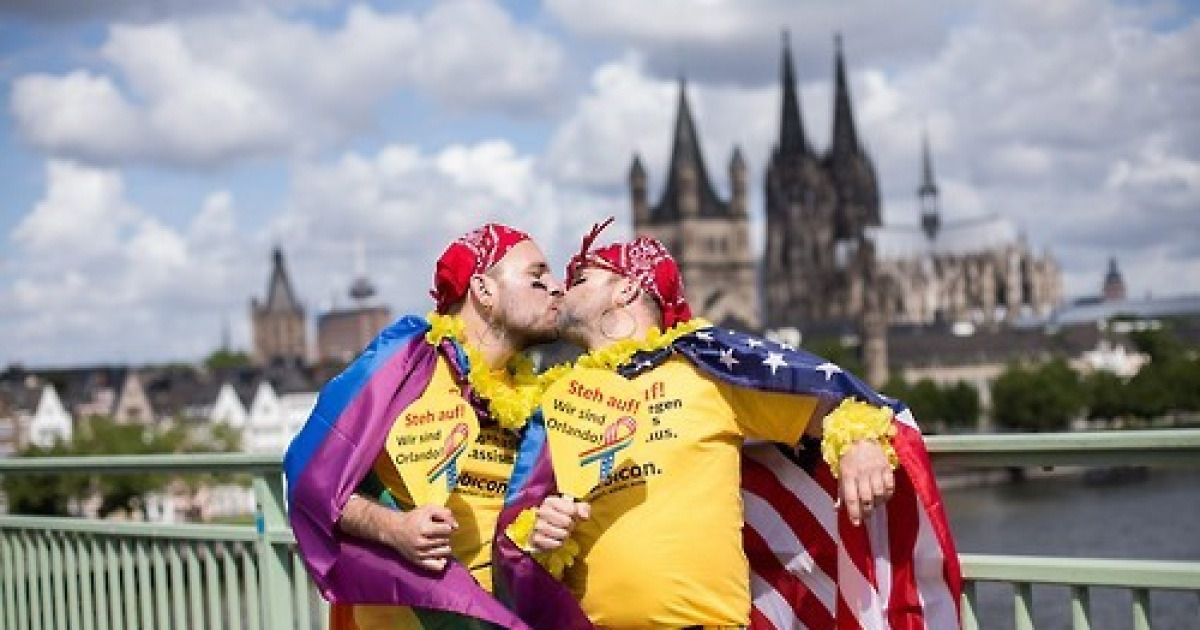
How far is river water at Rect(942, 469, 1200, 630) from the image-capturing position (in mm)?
20906

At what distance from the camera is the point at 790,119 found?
129m

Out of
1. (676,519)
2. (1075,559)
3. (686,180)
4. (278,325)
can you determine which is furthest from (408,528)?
(278,325)

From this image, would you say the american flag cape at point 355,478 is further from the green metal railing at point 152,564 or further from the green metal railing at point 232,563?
the green metal railing at point 152,564

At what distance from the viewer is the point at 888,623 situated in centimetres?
353

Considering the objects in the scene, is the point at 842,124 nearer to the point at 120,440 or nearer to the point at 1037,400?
the point at 1037,400

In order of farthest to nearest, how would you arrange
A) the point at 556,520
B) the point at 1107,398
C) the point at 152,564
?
the point at 1107,398 < the point at 152,564 < the point at 556,520

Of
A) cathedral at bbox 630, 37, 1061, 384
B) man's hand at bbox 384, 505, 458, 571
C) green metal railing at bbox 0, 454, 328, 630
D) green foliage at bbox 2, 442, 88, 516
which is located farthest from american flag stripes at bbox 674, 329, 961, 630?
cathedral at bbox 630, 37, 1061, 384

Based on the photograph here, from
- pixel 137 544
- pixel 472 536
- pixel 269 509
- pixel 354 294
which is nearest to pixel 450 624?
pixel 472 536

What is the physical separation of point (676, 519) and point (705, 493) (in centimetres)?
8

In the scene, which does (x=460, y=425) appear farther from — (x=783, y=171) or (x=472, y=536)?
(x=783, y=171)

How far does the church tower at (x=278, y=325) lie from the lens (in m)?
156

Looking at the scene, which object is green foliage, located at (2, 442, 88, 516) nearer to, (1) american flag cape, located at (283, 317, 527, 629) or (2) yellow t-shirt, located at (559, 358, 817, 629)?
(1) american flag cape, located at (283, 317, 527, 629)

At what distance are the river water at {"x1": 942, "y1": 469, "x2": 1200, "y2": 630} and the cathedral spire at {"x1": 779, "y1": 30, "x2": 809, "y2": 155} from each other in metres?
70.4

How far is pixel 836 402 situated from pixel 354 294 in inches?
6733
